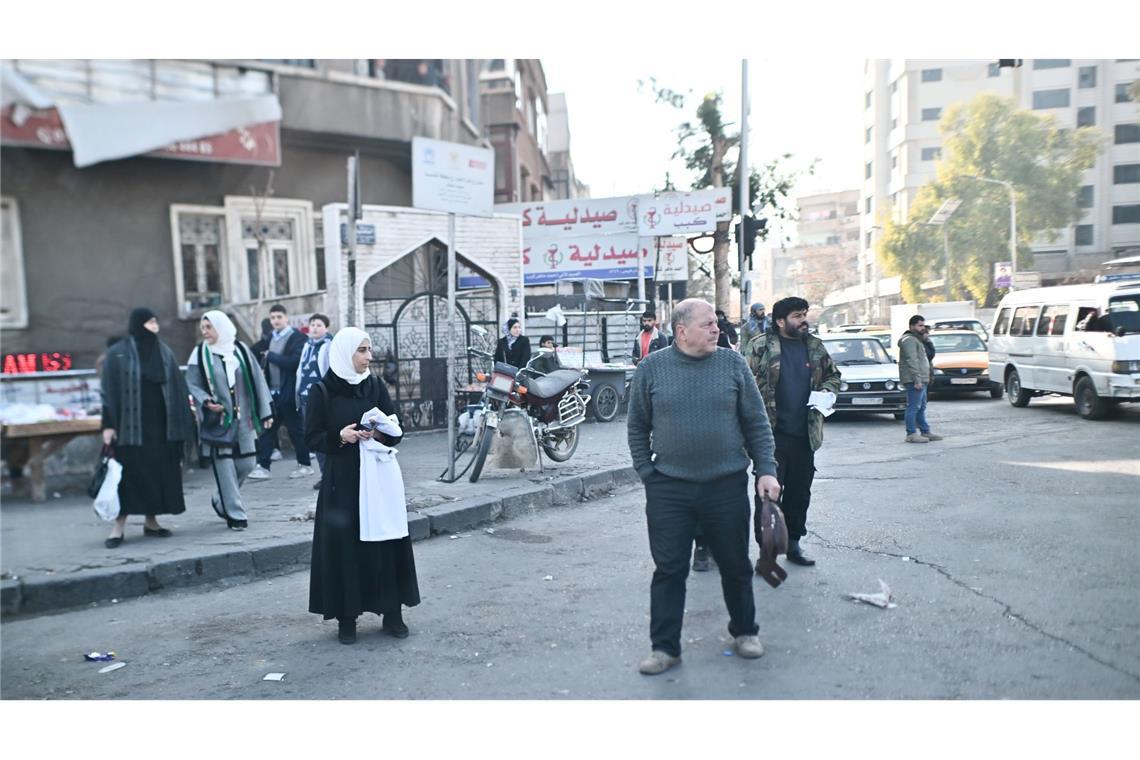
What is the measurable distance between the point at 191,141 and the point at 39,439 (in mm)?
1766

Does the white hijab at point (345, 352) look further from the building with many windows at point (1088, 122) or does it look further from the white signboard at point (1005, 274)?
the white signboard at point (1005, 274)

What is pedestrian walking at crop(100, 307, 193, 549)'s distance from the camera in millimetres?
6059

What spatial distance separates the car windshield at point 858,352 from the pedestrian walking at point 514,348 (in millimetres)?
5511

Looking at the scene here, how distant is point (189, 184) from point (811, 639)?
12.1 ft

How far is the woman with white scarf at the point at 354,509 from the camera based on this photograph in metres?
4.55

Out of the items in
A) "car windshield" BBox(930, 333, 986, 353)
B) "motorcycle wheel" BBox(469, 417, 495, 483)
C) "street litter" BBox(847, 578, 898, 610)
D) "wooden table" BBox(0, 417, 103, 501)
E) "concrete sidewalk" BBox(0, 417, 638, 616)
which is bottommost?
"concrete sidewalk" BBox(0, 417, 638, 616)

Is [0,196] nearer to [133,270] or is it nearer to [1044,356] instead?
[133,270]

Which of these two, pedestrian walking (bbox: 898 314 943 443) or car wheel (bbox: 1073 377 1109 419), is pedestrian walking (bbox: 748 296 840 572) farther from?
car wheel (bbox: 1073 377 1109 419)

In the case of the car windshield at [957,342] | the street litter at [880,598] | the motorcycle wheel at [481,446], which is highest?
the car windshield at [957,342]

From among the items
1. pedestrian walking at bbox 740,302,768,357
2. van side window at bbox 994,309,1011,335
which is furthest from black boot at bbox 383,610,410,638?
van side window at bbox 994,309,1011,335

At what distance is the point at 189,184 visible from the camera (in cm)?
416

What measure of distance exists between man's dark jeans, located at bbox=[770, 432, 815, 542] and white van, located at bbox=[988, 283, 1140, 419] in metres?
8.70

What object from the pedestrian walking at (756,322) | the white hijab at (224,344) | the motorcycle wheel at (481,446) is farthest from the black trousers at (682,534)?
the pedestrian walking at (756,322)

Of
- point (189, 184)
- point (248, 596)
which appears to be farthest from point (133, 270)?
point (248, 596)
